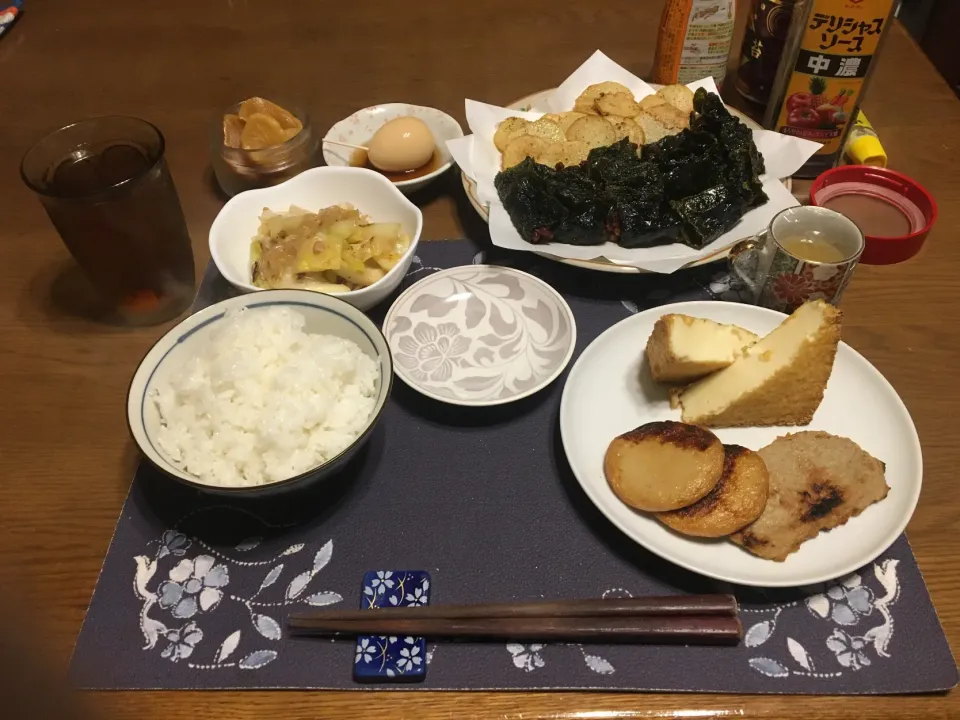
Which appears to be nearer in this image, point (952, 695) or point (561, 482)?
point (952, 695)

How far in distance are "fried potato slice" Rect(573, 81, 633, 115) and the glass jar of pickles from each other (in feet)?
2.72

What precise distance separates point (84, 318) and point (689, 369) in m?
1.46

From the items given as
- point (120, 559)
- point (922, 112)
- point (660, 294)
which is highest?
point (922, 112)

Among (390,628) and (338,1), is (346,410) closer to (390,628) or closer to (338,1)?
(390,628)

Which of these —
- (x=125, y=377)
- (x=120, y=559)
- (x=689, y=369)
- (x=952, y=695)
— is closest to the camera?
(x=952, y=695)

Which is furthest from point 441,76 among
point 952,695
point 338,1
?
point 952,695

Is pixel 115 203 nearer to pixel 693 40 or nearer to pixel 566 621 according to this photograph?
pixel 566 621

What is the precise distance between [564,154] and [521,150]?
122 millimetres

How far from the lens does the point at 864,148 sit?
6.28 ft

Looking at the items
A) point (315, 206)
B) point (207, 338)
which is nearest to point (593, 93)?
point (315, 206)

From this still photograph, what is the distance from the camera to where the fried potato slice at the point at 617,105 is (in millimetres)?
1979

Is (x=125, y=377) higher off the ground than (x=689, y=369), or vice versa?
(x=689, y=369)

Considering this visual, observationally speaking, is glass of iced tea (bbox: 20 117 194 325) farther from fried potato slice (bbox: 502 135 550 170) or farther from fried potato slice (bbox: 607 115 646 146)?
fried potato slice (bbox: 607 115 646 146)

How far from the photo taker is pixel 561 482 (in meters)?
1.32
